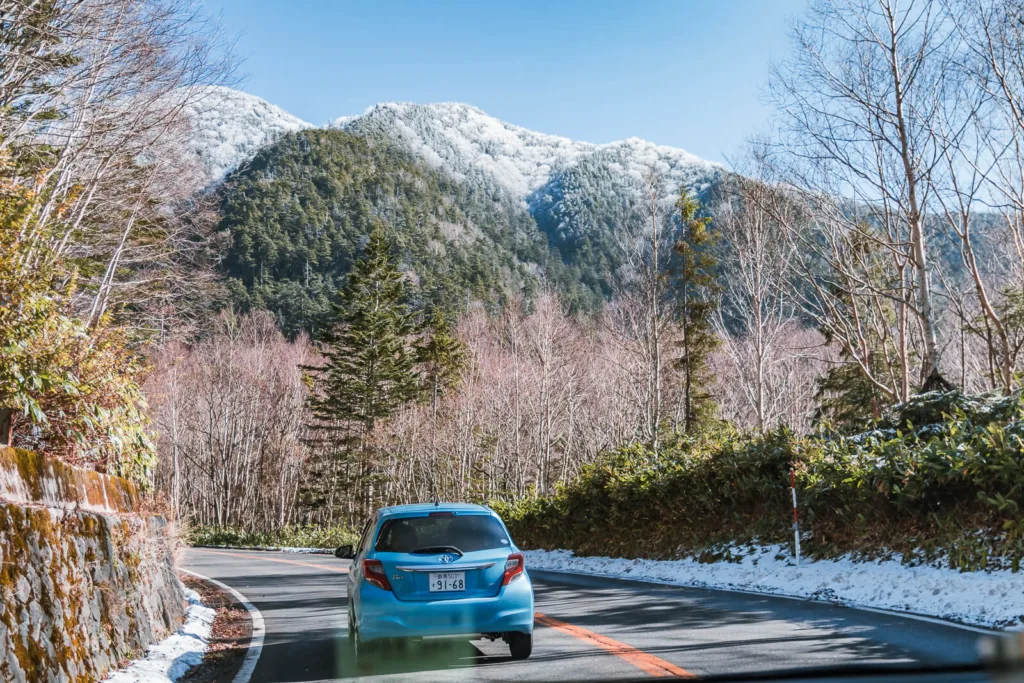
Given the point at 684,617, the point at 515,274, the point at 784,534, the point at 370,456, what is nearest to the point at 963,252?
the point at 784,534

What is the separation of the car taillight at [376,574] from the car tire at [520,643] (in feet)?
4.01

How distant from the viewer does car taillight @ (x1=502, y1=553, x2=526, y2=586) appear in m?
7.50

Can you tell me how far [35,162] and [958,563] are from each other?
633 inches

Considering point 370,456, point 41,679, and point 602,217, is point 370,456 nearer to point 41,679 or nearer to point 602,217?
point 41,679

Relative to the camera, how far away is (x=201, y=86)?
15070mm

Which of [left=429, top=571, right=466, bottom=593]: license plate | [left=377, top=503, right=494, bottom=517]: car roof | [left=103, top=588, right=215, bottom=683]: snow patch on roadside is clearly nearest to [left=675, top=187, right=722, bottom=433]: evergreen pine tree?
[left=103, top=588, right=215, bottom=683]: snow patch on roadside

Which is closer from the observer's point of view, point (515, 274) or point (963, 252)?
point (963, 252)

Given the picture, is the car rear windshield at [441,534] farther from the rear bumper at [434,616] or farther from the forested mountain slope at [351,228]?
the forested mountain slope at [351,228]

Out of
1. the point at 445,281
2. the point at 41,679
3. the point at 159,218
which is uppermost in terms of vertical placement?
the point at 445,281

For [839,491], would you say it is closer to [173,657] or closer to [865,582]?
[865,582]

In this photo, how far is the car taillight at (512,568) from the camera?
750 centimetres

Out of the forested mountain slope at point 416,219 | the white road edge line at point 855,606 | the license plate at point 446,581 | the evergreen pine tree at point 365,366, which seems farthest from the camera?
the forested mountain slope at point 416,219

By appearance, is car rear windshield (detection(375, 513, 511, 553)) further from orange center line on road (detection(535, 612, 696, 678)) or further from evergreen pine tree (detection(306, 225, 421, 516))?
evergreen pine tree (detection(306, 225, 421, 516))

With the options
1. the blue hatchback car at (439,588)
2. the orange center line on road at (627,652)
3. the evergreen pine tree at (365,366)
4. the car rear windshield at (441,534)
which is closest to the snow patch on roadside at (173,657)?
the blue hatchback car at (439,588)
